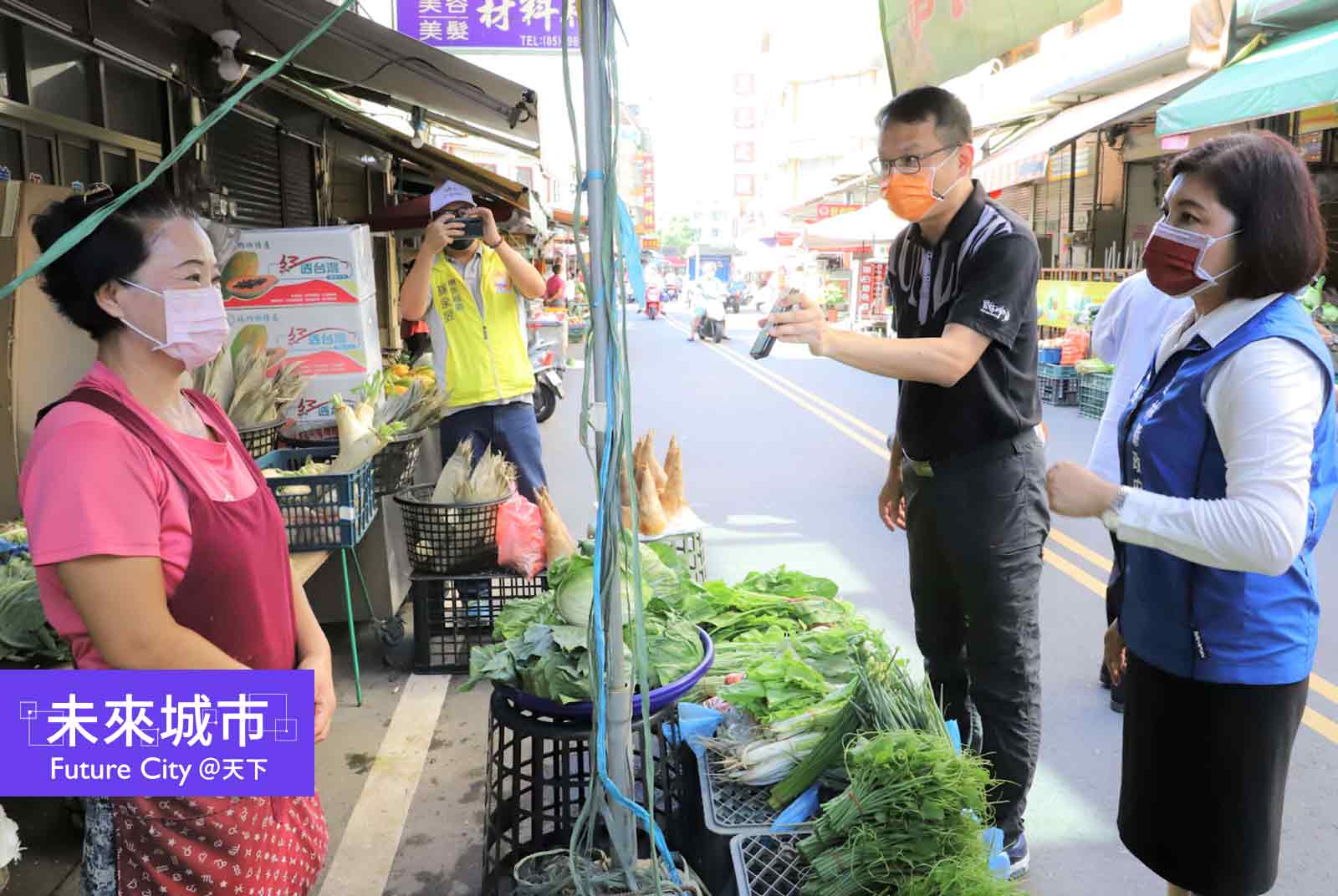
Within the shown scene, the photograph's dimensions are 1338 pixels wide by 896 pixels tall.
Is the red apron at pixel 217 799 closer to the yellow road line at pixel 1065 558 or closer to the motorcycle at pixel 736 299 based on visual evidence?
the yellow road line at pixel 1065 558

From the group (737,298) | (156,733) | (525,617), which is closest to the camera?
(156,733)

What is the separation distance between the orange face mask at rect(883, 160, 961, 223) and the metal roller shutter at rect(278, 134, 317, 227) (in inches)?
288

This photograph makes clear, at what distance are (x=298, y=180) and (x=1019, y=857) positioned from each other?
8723 millimetres

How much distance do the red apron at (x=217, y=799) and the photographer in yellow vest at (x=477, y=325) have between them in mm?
3001

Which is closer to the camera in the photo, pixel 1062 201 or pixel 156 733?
pixel 156 733

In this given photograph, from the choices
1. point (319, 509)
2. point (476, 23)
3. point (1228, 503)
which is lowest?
point (319, 509)

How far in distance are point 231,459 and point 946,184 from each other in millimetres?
1982

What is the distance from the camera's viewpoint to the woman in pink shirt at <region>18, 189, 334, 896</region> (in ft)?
5.39

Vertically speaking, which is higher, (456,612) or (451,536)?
(451,536)

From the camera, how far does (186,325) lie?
1.87m

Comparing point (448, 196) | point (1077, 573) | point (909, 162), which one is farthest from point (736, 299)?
point (909, 162)

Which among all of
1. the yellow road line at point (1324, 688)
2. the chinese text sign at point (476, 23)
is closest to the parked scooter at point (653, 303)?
the chinese text sign at point (476, 23)

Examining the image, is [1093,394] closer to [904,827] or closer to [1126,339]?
[1126,339]

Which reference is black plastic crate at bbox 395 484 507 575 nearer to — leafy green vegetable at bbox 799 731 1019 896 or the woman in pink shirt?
Answer: the woman in pink shirt
